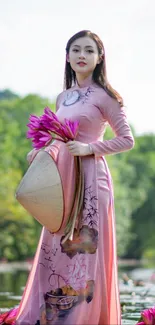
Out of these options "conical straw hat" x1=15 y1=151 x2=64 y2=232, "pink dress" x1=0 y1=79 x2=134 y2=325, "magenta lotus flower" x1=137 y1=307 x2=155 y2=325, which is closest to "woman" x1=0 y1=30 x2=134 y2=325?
"pink dress" x1=0 y1=79 x2=134 y2=325

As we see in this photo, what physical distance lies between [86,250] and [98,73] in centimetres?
124

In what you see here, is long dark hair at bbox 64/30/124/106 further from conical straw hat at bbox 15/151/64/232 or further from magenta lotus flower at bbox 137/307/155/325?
magenta lotus flower at bbox 137/307/155/325

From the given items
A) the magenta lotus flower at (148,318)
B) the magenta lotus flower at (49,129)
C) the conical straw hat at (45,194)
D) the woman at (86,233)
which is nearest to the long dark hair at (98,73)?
the woman at (86,233)

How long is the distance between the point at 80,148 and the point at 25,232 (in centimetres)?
4259

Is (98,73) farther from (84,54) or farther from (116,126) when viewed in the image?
(116,126)

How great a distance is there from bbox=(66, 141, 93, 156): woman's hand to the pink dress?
2.1 inches

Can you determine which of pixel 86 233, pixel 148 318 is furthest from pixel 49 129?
pixel 148 318

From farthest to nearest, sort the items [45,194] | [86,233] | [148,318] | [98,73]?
[98,73]
[86,233]
[45,194]
[148,318]

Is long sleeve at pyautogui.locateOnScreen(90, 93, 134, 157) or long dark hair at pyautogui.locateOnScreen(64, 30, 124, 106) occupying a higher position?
long dark hair at pyautogui.locateOnScreen(64, 30, 124, 106)

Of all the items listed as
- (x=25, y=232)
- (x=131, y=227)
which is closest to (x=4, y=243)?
(x=25, y=232)

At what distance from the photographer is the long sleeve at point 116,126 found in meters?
6.36

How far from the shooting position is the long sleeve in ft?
20.9

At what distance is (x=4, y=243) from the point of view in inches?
1843

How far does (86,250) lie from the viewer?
20.5ft
